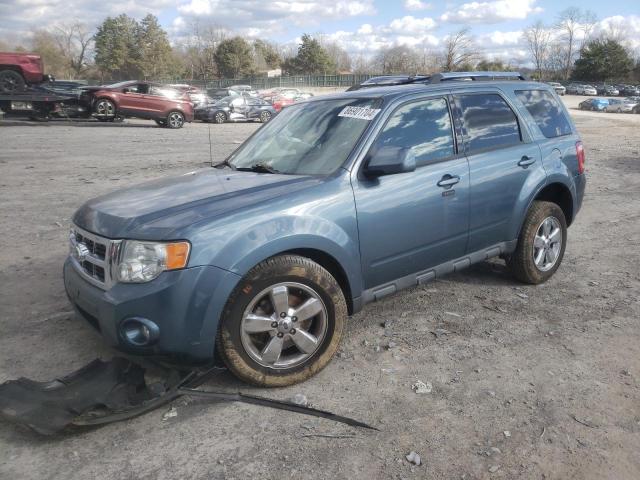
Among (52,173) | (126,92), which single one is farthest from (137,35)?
(52,173)

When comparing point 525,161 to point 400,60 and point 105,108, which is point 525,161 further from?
point 400,60

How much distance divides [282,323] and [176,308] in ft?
2.14

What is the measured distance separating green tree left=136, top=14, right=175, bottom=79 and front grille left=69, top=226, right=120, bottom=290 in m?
86.3

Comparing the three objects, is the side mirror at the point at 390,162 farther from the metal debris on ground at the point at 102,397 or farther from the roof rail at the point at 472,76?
the metal debris on ground at the point at 102,397

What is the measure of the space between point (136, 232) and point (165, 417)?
1041 mm

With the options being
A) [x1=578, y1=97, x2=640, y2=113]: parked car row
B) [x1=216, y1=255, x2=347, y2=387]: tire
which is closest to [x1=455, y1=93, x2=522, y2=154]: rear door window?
[x1=216, y1=255, x2=347, y2=387]: tire

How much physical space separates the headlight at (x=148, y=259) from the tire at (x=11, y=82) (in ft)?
66.2

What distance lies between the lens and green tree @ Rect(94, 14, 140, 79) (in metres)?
84.4

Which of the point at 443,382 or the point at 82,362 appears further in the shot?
the point at 82,362

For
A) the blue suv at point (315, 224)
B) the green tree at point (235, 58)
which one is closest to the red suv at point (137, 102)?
the blue suv at point (315, 224)

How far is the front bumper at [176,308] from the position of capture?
2.90 m

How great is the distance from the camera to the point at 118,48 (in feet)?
278

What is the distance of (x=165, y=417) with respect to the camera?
3039mm

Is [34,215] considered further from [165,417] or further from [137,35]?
[137,35]
